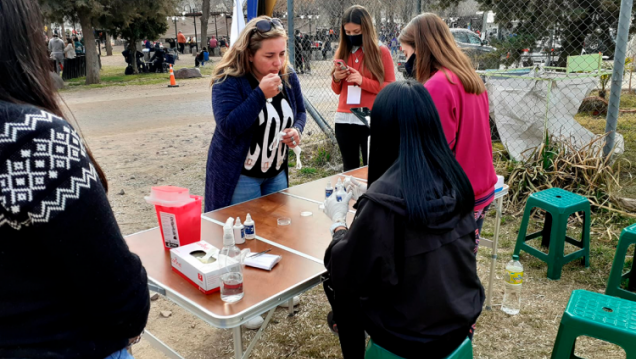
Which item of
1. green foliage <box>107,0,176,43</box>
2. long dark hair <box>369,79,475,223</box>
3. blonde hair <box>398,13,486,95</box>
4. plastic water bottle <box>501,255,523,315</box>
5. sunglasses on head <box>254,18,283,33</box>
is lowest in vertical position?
plastic water bottle <box>501,255,523,315</box>

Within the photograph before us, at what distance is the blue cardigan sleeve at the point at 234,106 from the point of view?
2.45 m

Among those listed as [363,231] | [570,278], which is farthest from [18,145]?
[570,278]

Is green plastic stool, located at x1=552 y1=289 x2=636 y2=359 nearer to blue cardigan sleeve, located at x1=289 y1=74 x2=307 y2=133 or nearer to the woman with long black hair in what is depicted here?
the woman with long black hair

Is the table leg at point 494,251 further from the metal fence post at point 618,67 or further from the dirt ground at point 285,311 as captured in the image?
the metal fence post at point 618,67

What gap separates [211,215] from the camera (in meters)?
2.51

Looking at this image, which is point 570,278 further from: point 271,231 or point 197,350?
point 197,350

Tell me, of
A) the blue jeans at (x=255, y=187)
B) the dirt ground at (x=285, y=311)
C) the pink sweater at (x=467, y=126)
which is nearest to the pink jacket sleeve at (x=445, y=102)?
the pink sweater at (x=467, y=126)

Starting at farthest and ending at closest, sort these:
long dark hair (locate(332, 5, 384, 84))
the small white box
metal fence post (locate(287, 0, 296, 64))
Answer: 1. metal fence post (locate(287, 0, 296, 64))
2. long dark hair (locate(332, 5, 384, 84))
3. the small white box

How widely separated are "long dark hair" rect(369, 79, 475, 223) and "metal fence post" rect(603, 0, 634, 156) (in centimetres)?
359

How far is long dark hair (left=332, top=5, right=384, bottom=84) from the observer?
12.0 ft

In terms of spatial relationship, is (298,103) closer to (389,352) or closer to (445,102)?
(445,102)

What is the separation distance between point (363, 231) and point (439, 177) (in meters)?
0.31

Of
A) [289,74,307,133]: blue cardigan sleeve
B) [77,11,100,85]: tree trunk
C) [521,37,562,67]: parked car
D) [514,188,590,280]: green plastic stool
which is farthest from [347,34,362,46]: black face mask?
[77,11,100,85]: tree trunk

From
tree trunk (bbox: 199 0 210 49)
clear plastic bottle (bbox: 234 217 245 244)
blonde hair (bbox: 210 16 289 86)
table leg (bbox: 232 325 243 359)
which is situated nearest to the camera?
table leg (bbox: 232 325 243 359)
